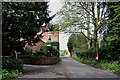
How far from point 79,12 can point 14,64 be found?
1757cm

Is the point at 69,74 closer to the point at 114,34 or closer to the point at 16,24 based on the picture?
the point at 16,24

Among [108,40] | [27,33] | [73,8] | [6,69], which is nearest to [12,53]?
[27,33]

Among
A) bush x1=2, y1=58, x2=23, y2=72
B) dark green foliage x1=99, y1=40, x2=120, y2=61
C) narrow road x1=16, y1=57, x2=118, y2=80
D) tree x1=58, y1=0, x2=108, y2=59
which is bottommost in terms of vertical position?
narrow road x1=16, y1=57, x2=118, y2=80

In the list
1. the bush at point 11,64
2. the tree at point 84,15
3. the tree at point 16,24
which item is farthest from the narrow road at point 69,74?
the tree at point 84,15


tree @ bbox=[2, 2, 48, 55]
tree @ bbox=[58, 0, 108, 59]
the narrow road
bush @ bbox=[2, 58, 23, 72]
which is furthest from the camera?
tree @ bbox=[58, 0, 108, 59]

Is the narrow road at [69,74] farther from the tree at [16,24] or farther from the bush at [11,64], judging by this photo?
the tree at [16,24]

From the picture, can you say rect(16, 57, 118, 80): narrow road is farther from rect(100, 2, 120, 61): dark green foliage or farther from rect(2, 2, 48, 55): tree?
rect(100, 2, 120, 61): dark green foliage

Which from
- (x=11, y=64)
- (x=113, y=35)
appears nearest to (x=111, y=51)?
(x=113, y=35)

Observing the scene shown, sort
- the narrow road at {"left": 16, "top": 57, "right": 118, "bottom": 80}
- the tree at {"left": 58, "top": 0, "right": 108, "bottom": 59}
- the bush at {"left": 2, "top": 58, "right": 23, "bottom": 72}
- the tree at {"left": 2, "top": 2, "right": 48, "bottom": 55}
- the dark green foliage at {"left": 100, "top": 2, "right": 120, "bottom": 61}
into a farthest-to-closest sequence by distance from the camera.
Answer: the tree at {"left": 58, "top": 0, "right": 108, "bottom": 59}
the dark green foliage at {"left": 100, "top": 2, "right": 120, "bottom": 61}
the tree at {"left": 2, "top": 2, "right": 48, "bottom": 55}
the bush at {"left": 2, "top": 58, "right": 23, "bottom": 72}
the narrow road at {"left": 16, "top": 57, "right": 118, "bottom": 80}

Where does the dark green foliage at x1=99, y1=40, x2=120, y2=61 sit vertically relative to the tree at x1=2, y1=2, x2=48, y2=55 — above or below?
below

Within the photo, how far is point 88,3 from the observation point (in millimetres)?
34062

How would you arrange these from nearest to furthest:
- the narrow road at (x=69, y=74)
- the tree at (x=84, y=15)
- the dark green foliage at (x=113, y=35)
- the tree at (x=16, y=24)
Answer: the narrow road at (x=69, y=74), the tree at (x=16, y=24), the dark green foliage at (x=113, y=35), the tree at (x=84, y=15)

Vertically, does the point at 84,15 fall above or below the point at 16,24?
above

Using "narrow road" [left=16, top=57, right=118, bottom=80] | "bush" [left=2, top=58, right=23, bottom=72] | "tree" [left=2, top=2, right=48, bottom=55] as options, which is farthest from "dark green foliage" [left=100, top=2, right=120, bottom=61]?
"bush" [left=2, top=58, right=23, bottom=72]
